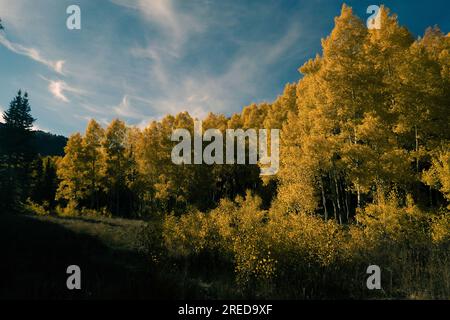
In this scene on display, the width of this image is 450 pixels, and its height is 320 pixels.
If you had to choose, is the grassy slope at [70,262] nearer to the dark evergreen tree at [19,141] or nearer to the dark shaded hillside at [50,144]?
the dark evergreen tree at [19,141]

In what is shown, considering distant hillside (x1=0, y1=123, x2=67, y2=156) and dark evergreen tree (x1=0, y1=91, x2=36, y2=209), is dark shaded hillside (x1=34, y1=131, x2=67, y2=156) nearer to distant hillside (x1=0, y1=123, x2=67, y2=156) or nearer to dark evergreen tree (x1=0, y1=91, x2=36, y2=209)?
distant hillside (x1=0, y1=123, x2=67, y2=156)

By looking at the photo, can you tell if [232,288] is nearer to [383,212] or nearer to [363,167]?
[383,212]

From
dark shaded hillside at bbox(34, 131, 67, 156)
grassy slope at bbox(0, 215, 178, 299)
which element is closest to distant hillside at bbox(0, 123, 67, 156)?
dark shaded hillside at bbox(34, 131, 67, 156)

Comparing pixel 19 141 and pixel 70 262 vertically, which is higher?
pixel 19 141

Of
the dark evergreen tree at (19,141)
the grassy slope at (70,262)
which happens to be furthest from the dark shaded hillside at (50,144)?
the grassy slope at (70,262)

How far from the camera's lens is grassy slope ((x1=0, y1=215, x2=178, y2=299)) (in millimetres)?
9602

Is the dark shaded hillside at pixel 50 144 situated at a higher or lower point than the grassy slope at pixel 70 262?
higher

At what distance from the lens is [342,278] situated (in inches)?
420

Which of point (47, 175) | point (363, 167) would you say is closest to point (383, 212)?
point (363, 167)

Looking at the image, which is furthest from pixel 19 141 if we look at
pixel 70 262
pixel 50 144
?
pixel 50 144

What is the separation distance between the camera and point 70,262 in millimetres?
12648

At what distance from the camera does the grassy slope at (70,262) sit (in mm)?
9602

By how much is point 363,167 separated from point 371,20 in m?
7.97

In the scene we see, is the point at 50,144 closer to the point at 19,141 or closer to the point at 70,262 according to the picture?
the point at 19,141
